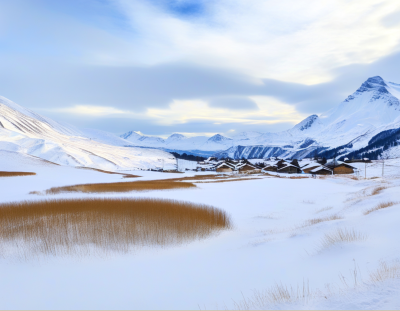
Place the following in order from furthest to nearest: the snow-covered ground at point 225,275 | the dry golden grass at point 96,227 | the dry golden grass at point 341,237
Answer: the dry golden grass at point 96,227, the dry golden grass at point 341,237, the snow-covered ground at point 225,275

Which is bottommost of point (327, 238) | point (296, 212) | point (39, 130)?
point (296, 212)

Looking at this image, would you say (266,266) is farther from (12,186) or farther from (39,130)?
(39,130)

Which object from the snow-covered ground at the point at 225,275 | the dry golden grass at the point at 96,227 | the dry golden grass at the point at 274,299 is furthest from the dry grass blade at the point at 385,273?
the dry golden grass at the point at 96,227

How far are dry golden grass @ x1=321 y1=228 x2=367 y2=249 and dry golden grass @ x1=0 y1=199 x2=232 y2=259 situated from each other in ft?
15.4

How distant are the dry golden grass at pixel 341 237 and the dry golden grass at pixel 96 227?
469cm

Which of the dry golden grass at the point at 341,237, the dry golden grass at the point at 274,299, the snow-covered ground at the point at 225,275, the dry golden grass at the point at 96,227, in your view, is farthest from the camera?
the dry golden grass at the point at 96,227

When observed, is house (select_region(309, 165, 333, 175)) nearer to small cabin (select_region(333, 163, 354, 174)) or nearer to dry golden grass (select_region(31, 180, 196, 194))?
small cabin (select_region(333, 163, 354, 174))

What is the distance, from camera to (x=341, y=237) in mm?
7699

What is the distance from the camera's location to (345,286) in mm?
4906

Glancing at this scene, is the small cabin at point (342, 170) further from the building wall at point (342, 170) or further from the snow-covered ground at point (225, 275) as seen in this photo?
the snow-covered ground at point (225, 275)

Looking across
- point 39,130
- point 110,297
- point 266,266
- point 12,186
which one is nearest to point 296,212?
point 266,266

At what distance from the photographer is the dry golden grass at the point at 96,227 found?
8969 millimetres

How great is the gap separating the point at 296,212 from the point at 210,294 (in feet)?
40.4

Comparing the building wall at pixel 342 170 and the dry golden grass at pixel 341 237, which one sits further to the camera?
the building wall at pixel 342 170
